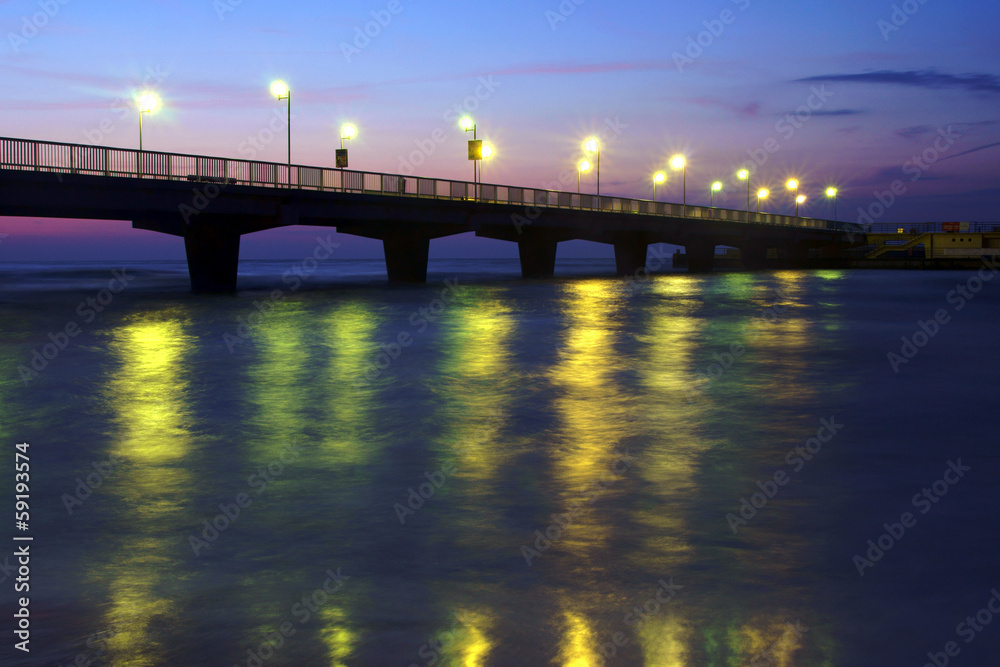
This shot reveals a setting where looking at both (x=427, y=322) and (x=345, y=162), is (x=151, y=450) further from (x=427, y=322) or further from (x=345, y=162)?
(x=345, y=162)

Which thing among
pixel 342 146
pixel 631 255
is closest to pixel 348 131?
pixel 342 146

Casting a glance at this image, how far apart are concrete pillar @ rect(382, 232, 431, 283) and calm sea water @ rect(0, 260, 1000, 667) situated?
46433mm

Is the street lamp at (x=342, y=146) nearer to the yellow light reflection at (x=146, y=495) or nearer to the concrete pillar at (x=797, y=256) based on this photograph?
the yellow light reflection at (x=146, y=495)

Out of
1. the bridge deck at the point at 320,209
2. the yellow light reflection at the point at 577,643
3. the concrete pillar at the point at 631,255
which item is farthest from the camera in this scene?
the concrete pillar at the point at 631,255

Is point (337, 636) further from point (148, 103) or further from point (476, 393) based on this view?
point (148, 103)

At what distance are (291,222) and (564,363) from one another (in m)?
34.8

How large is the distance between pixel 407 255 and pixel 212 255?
17914 millimetres

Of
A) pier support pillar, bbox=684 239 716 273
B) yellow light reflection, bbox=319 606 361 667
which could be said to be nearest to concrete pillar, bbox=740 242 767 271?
pier support pillar, bbox=684 239 716 273

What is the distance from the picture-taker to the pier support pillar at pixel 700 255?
10056 cm

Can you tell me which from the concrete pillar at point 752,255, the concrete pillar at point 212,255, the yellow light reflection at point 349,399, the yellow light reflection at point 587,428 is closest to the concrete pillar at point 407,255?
the concrete pillar at point 212,255

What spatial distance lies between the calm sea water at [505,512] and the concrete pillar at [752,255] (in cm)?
9248

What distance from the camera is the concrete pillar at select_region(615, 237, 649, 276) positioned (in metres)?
87.4

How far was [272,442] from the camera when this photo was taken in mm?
11719

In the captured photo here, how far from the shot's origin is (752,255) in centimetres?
10969
